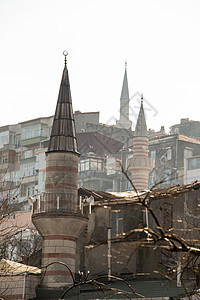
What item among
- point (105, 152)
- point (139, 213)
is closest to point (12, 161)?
point (105, 152)

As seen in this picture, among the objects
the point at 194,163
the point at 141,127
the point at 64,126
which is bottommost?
the point at 64,126

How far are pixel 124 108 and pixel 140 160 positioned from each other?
5711 cm

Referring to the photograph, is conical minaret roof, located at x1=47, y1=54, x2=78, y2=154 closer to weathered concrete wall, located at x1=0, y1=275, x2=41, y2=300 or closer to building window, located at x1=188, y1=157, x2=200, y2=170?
weathered concrete wall, located at x1=0, y1=275, x2=41, y2=300

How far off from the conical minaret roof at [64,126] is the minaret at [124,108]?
234 ft

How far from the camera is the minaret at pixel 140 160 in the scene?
4881 centimetres

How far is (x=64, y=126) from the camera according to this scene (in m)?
26.5

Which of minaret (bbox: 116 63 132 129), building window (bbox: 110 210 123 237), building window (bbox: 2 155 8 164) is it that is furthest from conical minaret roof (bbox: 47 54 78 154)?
minaret (bbox: 116 63 132 129)

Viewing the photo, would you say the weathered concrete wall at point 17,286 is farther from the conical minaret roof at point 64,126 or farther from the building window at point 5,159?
the building window at point 5,159

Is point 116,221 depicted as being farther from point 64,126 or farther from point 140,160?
point 140,160

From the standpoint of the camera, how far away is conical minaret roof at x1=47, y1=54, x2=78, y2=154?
26.2m

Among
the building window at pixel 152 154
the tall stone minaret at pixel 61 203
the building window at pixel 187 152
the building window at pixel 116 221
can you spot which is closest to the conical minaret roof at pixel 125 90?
the building window at pixel 152 154

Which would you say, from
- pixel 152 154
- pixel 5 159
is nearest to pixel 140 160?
pixel 152 154

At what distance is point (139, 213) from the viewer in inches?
1116

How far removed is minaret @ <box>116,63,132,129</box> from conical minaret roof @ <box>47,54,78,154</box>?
71.4 m
